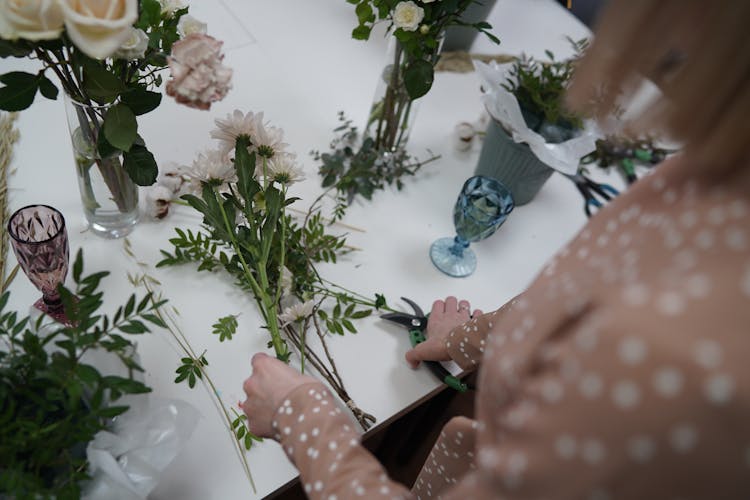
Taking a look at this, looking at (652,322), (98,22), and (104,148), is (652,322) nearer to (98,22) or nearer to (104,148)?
(98,22)

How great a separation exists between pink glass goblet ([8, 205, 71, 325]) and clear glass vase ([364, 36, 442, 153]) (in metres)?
0.60

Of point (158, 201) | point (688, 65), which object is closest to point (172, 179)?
point (158, 201)

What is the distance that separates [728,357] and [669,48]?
223 mm

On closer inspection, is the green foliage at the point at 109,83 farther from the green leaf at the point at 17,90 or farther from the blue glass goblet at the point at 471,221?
the blue glass goblet at the point at 471,221

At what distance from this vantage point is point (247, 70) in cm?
119

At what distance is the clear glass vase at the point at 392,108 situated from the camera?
985 mm

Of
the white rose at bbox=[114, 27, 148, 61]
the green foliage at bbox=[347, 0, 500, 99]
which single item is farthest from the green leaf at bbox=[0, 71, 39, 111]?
the green foliage at bbox=[347, 0, 500, 99]

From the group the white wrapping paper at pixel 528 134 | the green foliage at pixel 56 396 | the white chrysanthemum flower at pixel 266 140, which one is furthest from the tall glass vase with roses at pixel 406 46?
the green foliage at pixel 56 396

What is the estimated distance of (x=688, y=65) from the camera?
370mm

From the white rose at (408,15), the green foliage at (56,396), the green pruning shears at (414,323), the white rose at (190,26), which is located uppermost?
the white rose at (408,15)

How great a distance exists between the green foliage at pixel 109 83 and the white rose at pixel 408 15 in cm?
31

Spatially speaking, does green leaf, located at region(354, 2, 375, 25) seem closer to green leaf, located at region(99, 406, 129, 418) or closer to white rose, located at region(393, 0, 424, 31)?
white rose, located at region(393, 0, 424, 31)

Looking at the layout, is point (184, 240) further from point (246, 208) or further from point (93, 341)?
point (93, 341)

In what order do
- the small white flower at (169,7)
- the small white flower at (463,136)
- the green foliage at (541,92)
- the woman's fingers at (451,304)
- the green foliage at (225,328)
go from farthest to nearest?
the small white flower at (463,136)
the green foliage at (541,92)
the woman's fingers at (451,304)
the green foliage at (225,328)
the small white flower at (169,7)
